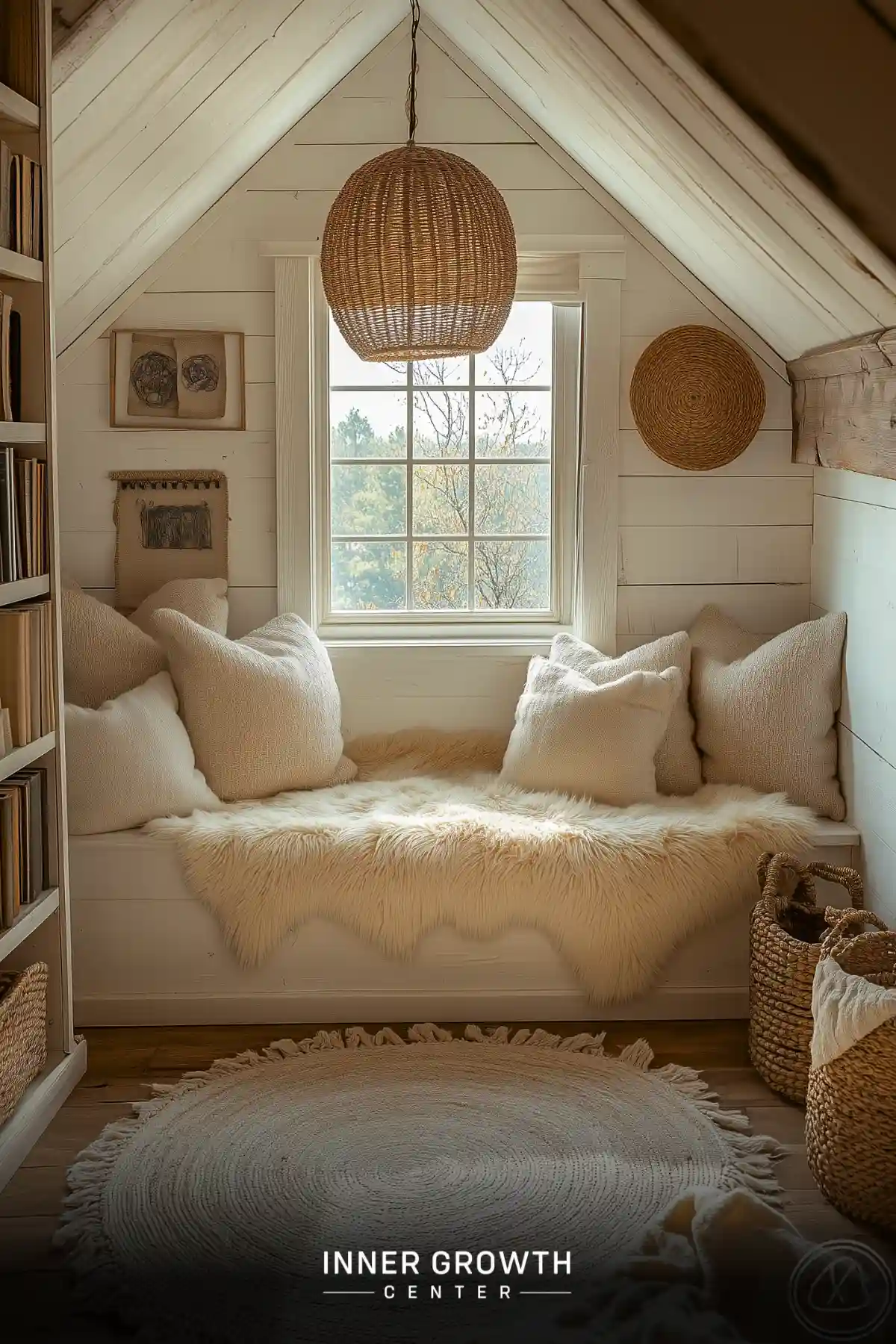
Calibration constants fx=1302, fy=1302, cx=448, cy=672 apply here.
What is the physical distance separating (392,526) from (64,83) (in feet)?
5.36

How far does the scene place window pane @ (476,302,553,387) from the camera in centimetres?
370

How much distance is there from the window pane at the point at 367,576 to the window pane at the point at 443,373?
1.56 ft

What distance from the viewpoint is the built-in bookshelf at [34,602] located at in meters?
2.35

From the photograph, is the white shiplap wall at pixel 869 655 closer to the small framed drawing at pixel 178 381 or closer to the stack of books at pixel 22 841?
the small framed drawing at pixel 178 381

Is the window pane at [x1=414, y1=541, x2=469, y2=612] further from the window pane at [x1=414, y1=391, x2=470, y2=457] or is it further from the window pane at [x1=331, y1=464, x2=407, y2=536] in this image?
the window pane at [x1=414, y1=391, x2=470, y2=457]

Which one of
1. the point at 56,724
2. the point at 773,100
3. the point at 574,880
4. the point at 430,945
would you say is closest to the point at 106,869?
the point at 56,724

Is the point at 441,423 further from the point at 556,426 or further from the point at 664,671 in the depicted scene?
the point at 664,671

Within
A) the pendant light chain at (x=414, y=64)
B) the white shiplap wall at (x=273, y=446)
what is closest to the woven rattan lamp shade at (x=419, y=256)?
the pendant light chain at (x=414, y=64)

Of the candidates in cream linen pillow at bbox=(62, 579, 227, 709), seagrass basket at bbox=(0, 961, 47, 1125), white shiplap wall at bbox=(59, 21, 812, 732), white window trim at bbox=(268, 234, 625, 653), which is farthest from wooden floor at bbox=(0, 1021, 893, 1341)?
white window trim at bbox=(268, 234, 625, 653)

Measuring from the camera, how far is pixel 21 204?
2.38 meters

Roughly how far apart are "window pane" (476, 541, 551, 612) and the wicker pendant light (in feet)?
3.53

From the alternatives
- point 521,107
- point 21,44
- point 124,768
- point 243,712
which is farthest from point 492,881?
point 521,107

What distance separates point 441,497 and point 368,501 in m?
0.21

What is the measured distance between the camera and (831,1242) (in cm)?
Answer: 215
